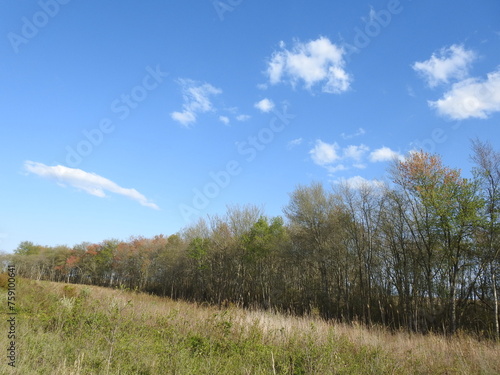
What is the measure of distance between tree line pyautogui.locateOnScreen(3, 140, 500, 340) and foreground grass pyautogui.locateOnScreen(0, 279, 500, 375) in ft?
6.14

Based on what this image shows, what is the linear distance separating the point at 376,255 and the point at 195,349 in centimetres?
2212

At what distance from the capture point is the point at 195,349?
8.54 m

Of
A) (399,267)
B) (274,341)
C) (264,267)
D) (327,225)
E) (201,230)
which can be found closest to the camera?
(274,341)

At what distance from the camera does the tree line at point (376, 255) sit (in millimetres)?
18422

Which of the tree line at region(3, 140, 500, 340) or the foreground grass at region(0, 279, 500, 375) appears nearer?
the foreground grass at region(0, 279, 500, 375)

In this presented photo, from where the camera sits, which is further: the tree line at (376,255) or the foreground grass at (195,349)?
the tree line at (376,255)

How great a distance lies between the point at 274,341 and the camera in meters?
9.67

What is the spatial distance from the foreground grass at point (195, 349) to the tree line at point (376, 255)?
1.87 m

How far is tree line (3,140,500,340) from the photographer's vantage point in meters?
18.4

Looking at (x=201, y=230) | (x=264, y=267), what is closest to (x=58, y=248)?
(x=201, y=230)

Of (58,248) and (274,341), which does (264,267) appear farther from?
(58,248)

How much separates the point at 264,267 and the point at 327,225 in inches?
561

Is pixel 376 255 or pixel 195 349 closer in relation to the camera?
pixel 195 349

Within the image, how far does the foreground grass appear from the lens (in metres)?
6.32
